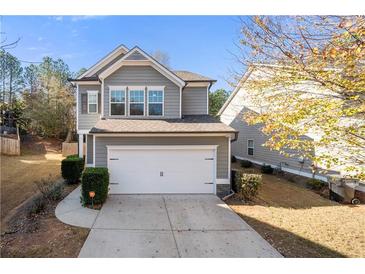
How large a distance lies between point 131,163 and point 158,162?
1.17m

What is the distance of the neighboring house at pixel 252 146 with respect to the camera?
12.9m

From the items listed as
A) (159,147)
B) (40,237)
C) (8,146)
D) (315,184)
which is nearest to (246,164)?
(315,184)

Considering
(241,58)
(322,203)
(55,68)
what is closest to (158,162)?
(241,58)

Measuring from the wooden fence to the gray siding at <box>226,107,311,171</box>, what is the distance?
2044 cm

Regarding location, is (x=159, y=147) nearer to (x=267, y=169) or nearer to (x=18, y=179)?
(x=267, y=169)

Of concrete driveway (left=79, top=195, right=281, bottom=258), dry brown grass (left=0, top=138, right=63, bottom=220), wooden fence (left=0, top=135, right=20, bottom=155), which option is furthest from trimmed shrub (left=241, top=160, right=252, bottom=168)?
wooden fence (left=0, top=135, right=20, bottom=155)

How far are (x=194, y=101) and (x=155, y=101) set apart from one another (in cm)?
229

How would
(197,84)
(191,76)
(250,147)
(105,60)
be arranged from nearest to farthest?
(197,84) < (191,76) < (105,60) < (250,147)

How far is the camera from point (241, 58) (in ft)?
23.5

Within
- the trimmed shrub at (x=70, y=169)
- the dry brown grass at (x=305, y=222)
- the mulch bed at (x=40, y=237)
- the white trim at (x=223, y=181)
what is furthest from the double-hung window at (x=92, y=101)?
the dry brown grass at (x=305, y=222)

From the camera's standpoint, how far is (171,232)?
6.04 meters

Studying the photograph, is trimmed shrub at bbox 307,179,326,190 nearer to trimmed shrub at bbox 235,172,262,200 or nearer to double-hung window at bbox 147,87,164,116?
trimmed shrub at bbox 235,172,262,200

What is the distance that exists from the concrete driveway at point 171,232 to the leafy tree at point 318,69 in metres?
2.77

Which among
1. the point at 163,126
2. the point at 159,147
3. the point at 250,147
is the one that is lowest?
the point at 250,147
